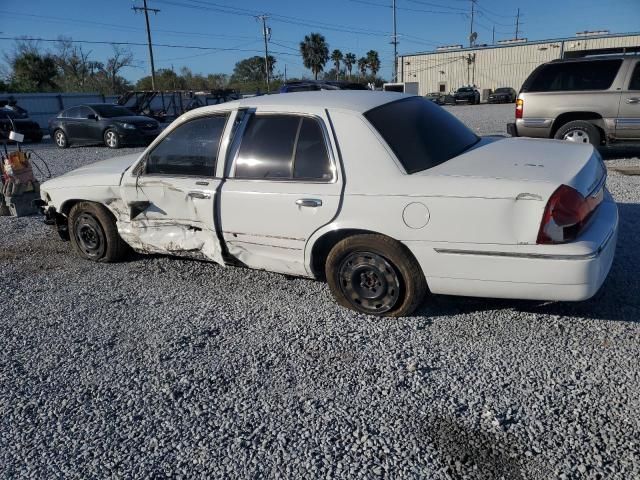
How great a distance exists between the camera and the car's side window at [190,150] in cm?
411

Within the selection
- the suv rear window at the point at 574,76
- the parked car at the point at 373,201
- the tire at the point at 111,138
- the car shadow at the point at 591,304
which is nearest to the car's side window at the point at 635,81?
the suv rear window at the point at 574,76

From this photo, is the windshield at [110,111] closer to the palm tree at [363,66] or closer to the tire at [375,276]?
the tire at [375,276]

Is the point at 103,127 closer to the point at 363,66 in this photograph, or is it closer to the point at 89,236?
the point at 89,236

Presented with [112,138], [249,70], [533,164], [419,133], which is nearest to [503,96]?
[112,138]

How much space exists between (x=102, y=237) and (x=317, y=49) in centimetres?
7296

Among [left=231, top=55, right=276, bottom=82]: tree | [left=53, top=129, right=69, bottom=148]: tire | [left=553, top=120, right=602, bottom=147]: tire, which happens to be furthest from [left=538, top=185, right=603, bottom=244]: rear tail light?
[left=231, top=55, right=276, bottom=82]: tree

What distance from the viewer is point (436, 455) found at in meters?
2.32

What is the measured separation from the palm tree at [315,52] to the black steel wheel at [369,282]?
2859 inches

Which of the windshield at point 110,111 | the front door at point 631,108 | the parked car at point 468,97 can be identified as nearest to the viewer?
the front door at point 631,108

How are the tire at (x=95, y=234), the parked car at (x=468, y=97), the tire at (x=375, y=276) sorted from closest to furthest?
the tire at (x=375, y=276) → the tire at (x=95, y=234) → the parked car at (x=468, y=97)

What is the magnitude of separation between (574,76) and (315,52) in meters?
68.4

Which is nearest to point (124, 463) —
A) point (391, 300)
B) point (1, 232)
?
point (391, 300)

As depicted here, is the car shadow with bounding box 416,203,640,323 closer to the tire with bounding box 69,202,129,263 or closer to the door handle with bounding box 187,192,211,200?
the door handle with bounding box 187,192,211,200

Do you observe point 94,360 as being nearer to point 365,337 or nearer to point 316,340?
point 316,340
